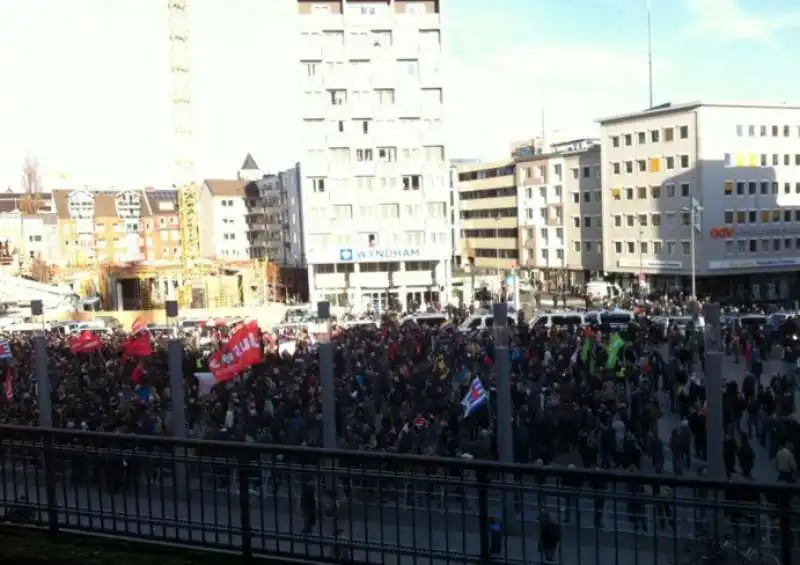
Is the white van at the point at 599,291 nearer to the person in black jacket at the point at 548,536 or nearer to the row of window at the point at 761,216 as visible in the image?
the row of window at the point at 761,216

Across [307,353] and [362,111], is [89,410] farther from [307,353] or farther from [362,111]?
[362,111]

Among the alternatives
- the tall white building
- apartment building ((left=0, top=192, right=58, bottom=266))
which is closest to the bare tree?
apartment building ((left=0, top=192, right=58, bottom=266))

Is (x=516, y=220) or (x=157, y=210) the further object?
(x=157, y=210)

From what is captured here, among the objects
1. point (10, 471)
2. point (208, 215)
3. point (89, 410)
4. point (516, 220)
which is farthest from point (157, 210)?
point (10, 471)

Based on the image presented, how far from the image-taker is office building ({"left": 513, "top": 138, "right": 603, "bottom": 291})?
71312 mm

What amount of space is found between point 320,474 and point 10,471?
2.81m

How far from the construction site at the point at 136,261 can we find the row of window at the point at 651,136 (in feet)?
104

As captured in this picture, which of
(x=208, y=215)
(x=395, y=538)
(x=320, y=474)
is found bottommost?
(x=395, y=538)

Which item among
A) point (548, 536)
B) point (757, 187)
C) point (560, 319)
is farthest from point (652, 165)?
point (548, 536)

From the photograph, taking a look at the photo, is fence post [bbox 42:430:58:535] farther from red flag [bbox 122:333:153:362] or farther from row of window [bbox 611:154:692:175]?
row of window [bbox 611:154:692:175]

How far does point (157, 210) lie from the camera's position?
111000 millimetres

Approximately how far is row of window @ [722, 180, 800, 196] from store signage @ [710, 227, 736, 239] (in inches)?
107

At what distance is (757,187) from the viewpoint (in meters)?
60.8

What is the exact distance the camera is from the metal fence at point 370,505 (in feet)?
15.4
